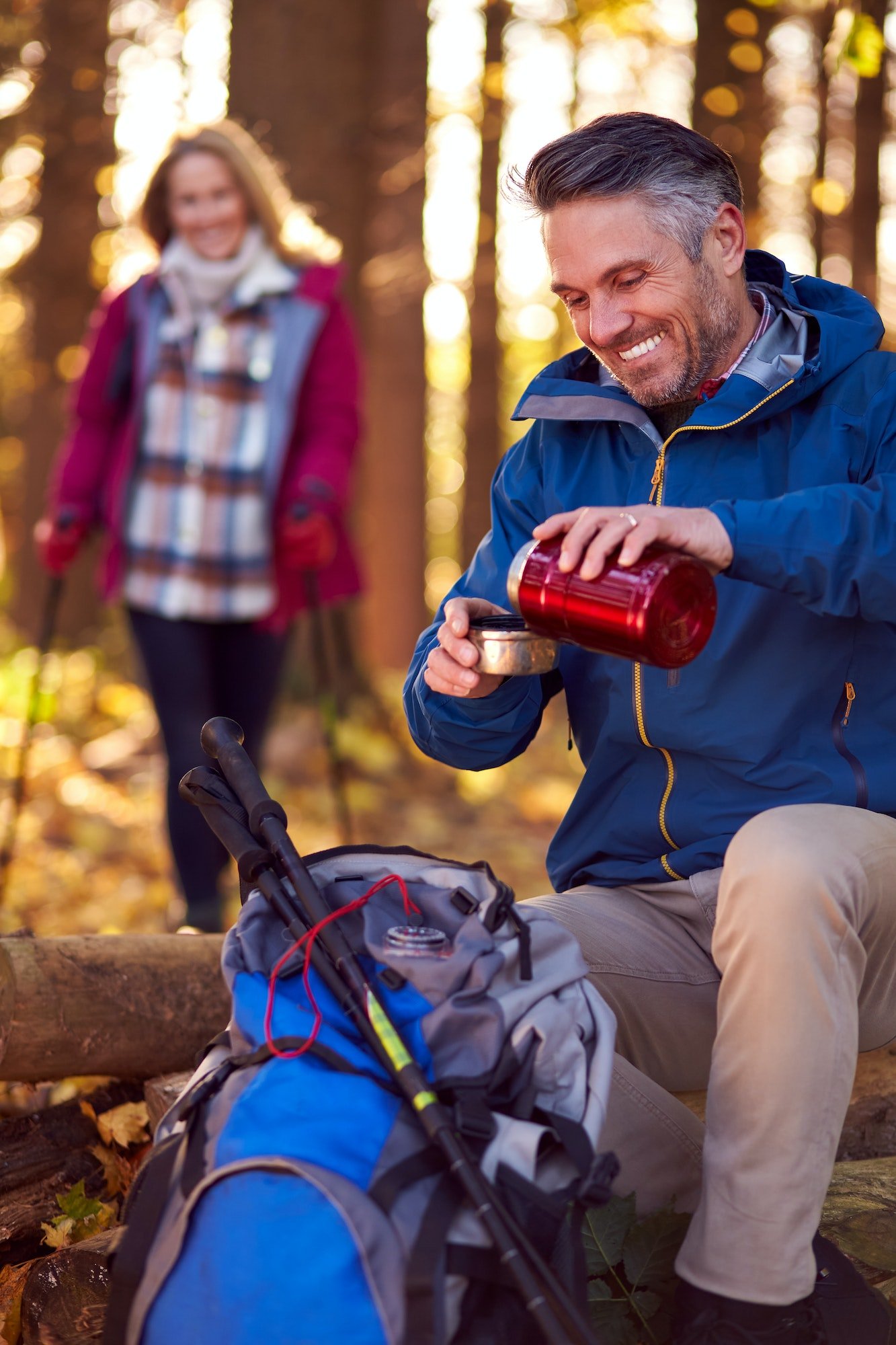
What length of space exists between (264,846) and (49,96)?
9.16 metres

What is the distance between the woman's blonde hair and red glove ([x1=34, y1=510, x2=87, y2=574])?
1.11 meters

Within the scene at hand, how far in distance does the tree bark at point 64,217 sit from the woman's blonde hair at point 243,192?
18.8ft

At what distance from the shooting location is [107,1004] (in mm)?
3105

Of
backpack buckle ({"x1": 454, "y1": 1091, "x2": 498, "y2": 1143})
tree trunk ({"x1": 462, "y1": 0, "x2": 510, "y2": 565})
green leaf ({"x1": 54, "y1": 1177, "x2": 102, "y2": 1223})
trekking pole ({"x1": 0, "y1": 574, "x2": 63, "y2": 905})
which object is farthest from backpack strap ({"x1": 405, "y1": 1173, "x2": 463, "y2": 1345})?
tree trunk ({"x1": 462, "y1": 0, "x2": 510, "y2": 565})

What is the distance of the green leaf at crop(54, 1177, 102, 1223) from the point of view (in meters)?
2.74

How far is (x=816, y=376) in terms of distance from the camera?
255 centimetres

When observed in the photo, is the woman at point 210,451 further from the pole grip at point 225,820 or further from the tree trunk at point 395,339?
the tree trunk at point 395,339

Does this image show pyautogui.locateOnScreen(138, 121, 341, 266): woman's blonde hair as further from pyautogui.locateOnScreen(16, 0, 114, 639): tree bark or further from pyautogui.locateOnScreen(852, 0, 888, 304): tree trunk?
pyautogui.locateOnScreen(852, 0, 888, 304): tree trunk

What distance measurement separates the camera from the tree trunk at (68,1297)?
2234 mm

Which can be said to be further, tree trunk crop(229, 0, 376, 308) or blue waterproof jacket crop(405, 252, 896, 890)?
tree trunk crop(229, 0, 376, 308)

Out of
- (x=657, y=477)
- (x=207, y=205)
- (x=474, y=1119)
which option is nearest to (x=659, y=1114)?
(x=474, y=1119)

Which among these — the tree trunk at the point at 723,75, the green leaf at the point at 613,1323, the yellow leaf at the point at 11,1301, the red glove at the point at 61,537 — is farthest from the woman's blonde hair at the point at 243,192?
the green leaf at the point at 613,1323

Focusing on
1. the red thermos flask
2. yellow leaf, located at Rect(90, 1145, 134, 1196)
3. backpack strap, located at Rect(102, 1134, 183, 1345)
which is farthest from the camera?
yellow leaf, located at Rect(90, 1145, 134, 1196)

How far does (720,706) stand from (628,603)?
549mm
